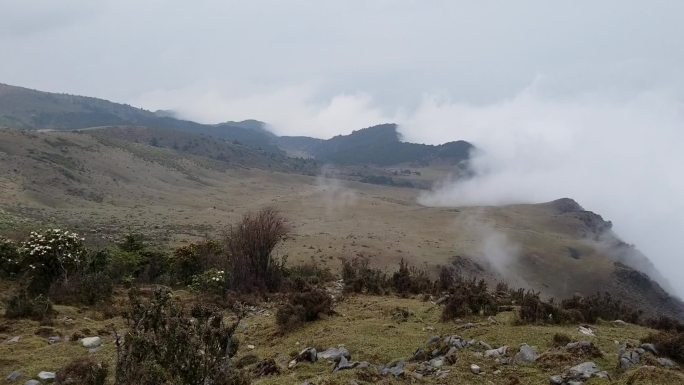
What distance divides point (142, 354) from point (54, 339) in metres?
7.26

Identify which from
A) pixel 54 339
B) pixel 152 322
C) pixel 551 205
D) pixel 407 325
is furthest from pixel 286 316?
pixel 551 205

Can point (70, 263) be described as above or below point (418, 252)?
above

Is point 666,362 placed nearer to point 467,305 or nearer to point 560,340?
point 560,340

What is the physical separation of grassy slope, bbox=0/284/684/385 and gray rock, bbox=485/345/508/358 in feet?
0.57

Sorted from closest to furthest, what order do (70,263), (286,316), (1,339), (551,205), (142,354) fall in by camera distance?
(142,354)
(1,339)
(286,316)
(70,263)
(551,205)

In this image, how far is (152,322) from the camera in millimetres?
6457

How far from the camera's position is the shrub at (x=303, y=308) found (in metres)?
12.3

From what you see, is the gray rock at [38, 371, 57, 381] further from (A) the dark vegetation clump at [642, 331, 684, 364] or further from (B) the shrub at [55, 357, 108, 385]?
(A) the dark vegetation clump at [642, 331, 684, 364]

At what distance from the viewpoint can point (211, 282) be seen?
1794 cm

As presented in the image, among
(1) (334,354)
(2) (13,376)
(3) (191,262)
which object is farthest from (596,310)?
(3) (191,262)

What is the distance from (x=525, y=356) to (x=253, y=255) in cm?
1168

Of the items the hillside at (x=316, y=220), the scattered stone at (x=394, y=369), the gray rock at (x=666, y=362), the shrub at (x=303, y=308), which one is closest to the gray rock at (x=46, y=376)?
the shrub at (x=303, y=308)

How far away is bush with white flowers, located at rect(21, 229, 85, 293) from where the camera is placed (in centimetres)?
1576

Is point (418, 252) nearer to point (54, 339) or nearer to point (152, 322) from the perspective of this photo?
point (54, 339)
